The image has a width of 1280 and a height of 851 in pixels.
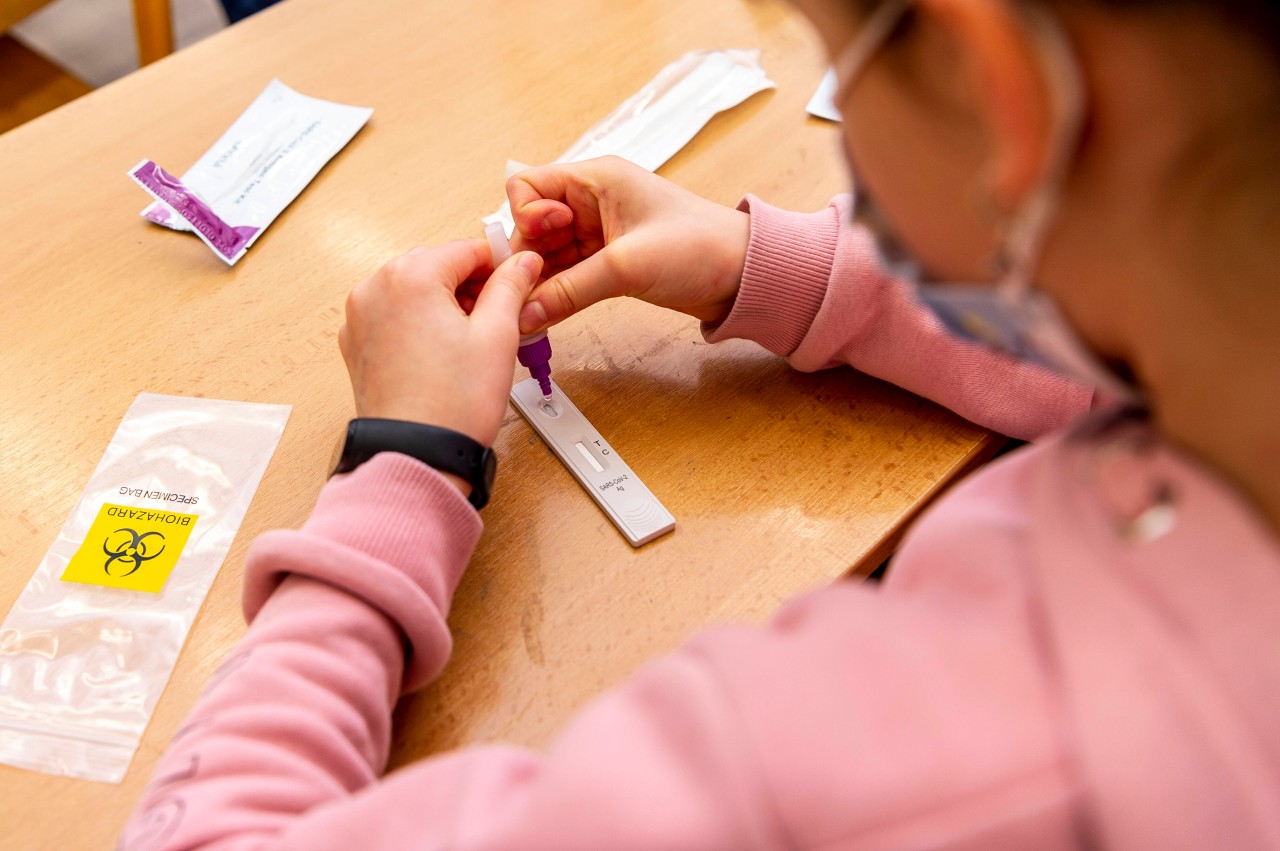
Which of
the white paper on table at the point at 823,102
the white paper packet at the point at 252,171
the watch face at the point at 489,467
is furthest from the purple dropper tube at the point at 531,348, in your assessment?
the white paper on table at the point at 823,102

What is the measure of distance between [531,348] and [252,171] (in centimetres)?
40

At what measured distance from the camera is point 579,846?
1.27ft

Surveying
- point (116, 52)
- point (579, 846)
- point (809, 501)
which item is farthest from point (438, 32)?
point (116, 52)

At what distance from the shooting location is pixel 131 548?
708mm

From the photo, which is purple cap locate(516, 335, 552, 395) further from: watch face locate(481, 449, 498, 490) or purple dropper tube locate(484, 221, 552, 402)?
watch face locate(481, 449, 498, 490)

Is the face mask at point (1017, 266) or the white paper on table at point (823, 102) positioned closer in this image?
the face mask at point (1017, 266)

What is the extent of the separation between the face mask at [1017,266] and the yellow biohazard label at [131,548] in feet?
1.73

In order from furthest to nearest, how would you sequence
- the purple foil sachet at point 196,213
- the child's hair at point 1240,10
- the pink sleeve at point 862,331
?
the purple foil sachet at point 196,213, the pink sleeve at point 862,331, the child's hair at point 1240,10

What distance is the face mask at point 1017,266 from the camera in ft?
1.14

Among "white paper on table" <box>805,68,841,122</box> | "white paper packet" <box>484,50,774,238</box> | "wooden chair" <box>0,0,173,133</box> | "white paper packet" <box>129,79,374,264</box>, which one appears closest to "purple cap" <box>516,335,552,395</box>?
"white paper packet" <box>484,50,774,238</box>

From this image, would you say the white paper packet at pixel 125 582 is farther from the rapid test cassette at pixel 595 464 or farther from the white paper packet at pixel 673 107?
the white paper packet at pixel 673 107

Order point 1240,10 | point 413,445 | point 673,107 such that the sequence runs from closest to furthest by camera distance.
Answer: point 1240,10, point 413,445, point 673,107

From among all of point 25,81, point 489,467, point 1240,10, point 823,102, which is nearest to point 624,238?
point 489,467

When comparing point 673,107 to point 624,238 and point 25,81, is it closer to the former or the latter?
point 624,238
